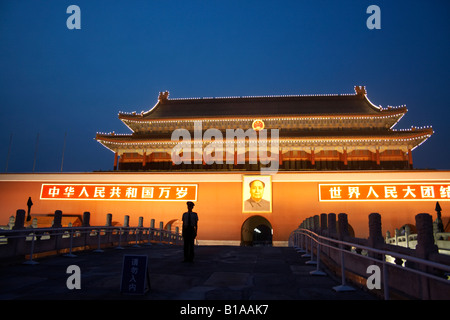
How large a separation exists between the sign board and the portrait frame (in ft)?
56.1

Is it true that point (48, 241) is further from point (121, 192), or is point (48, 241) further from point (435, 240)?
point (435, 240)

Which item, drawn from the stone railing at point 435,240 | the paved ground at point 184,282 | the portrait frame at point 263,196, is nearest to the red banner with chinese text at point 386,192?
the stone railing at point 435,240

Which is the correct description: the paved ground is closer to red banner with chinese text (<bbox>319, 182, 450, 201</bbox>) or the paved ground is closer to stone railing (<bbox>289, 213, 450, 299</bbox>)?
stone railing (<bbox>289, 213, 450, 299</bbox>)

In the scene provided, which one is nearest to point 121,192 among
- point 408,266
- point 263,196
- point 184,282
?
point 263,196

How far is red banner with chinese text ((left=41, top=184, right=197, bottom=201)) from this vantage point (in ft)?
75.2

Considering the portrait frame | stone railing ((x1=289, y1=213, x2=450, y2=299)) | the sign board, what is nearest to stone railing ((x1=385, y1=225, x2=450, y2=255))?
the portrait frame

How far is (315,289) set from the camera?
5598 millimetres

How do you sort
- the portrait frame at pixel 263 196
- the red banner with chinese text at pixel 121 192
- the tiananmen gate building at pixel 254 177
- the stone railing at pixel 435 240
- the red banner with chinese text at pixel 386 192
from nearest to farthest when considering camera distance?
the stone railing at pixel 435 240 < the red banner with chinese text at pixel 386 192 < the tiananmen gate building at pixel 254 177 < the portrait frame at pixel 263 196 < the red banner with chinese text at pixel 121 192

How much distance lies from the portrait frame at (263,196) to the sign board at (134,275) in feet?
56.1

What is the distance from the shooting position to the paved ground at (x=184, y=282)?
5.08 metres

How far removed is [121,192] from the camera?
23.4 metres

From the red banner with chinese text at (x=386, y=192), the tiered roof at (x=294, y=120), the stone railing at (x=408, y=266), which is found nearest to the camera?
the stone railing at (x=408, y=266)

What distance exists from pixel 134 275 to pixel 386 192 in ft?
66.3

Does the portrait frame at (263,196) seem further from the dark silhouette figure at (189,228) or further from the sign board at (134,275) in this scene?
the sign board at (134,275)
